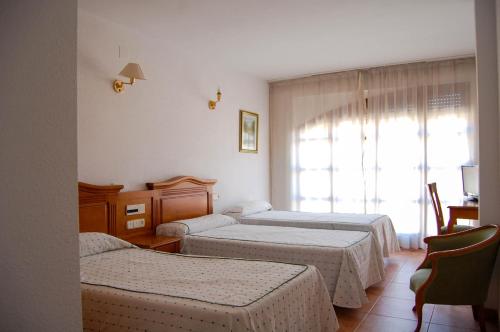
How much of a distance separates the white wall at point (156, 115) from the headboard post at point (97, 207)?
0.45ft

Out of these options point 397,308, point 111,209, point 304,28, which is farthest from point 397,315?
point 304,28

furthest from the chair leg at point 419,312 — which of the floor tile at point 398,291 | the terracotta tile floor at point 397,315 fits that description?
the floor tile at point 398,291

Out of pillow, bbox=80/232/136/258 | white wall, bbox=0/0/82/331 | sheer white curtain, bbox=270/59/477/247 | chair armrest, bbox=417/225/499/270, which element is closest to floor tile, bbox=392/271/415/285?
chair armrest, bbox=417/225/499/270

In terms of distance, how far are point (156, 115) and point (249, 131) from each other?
1918mm

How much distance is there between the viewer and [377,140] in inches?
212

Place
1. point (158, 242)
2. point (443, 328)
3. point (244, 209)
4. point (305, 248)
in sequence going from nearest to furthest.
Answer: point (443, 328) → point (305, 248) → point (158, 242) → point (244, 209)

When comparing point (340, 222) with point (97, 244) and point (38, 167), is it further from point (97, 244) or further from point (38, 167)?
point (38, 167)

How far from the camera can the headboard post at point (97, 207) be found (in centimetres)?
303

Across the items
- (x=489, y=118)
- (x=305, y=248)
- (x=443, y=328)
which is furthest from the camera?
(x=305, y=248)

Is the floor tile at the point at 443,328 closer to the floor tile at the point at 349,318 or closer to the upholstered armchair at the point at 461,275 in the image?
the upholstered armchair at the point at 461,275

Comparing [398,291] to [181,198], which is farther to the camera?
[181,198]

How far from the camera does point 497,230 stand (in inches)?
99.9

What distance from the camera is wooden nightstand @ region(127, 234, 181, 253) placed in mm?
3156

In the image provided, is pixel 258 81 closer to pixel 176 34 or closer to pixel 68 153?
pixel 176 34
